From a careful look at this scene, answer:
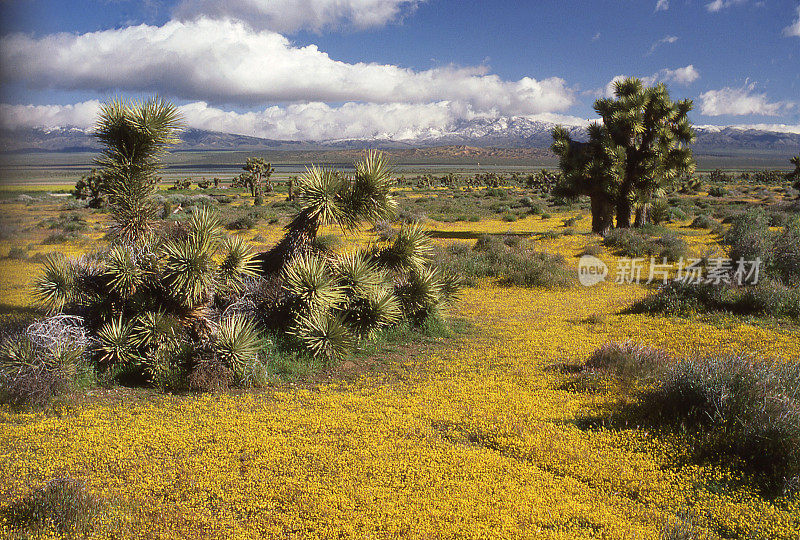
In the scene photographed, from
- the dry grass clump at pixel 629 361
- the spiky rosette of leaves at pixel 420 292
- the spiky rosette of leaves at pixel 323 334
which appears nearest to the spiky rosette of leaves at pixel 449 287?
the spiky rosette of leaves at pixel 420 292

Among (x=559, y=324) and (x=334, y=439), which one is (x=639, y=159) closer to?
(x=559, y=324)

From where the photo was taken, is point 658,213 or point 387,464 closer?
point 387,464

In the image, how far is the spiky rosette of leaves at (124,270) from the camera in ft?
23.9

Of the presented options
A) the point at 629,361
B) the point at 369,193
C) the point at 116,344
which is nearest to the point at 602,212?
the point at 629,361

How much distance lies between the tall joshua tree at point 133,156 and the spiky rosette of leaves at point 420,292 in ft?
15.5

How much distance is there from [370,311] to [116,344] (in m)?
3.96

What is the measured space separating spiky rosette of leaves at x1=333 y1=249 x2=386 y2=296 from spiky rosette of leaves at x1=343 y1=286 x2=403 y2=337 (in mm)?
107

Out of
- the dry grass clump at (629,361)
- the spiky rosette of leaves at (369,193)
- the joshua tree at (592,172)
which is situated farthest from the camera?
the joshua tree at (592,172)

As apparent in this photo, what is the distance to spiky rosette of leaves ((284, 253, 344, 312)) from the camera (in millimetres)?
8055

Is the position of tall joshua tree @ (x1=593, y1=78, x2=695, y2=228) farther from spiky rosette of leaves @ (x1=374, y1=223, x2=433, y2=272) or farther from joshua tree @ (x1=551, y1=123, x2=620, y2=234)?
spiky rosette of leaves @ (x1=374, y1=223, x2=433, y2=272)

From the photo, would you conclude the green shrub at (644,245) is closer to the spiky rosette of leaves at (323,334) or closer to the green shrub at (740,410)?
the green shrub at (740,410)

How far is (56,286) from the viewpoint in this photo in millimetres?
7754

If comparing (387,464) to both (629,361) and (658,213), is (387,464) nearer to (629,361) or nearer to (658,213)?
(629,361)

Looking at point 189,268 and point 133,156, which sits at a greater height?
point 133,156
